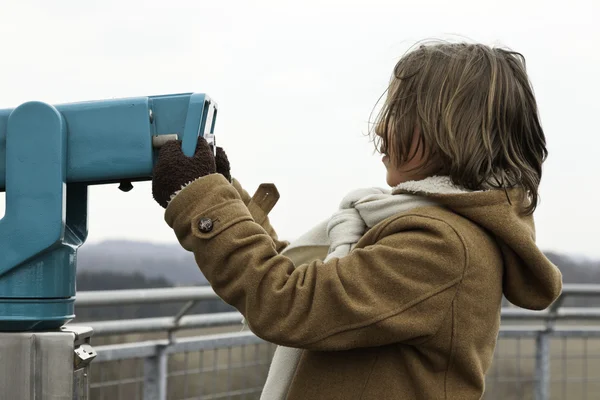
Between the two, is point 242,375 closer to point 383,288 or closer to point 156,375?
point 156,375

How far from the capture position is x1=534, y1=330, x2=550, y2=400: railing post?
5.29 metres

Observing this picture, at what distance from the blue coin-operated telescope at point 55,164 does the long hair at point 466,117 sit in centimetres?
39

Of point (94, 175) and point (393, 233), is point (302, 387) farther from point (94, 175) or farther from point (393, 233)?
point (94, 175)

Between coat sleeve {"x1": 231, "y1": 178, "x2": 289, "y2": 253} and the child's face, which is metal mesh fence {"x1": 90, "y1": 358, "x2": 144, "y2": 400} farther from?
the child's face

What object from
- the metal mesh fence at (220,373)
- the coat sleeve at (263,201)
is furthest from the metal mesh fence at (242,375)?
the coat sleeve at (263,201)

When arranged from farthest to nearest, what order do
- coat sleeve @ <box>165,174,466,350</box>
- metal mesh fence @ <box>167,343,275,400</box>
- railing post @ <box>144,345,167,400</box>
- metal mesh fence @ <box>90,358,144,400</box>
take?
1. metal mesh fence @ <box>167,343,275,400</box>
2. railing post @ <box>144,345,167,400</box>
3. metal mesh fence @ <box>90,358,144,400</box>
4. coat sleeve @ <box>165,174,466,350</box>

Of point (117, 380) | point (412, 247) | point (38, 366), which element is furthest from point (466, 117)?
point (117, 380)

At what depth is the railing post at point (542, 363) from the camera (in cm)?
529

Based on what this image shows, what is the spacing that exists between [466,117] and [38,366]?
0.92 metres

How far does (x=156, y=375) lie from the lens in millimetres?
3611

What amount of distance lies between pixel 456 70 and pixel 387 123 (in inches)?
6.7

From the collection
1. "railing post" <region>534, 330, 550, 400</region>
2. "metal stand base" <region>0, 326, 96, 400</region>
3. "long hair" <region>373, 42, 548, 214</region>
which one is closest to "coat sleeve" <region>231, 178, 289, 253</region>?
"long hair" <region>373, 42, 548, 214</region>

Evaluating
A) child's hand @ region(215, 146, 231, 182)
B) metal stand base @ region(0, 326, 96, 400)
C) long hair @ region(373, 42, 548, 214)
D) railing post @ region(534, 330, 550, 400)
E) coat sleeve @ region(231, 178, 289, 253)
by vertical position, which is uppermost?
long hair @ region(373, 42, 548, 214)

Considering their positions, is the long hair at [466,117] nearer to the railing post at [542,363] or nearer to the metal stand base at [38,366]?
the metal stand base at [38,366]
